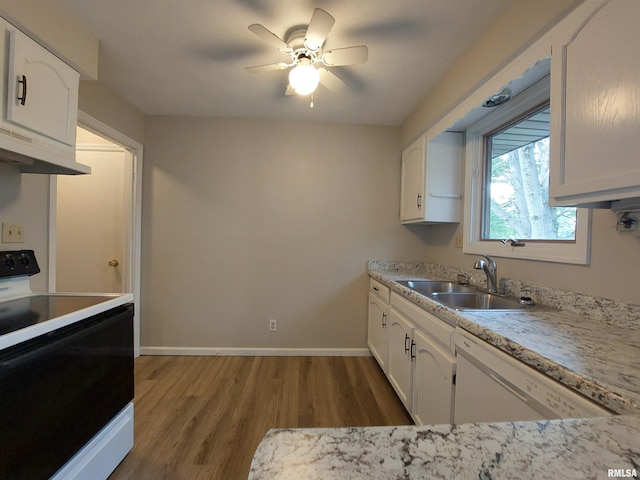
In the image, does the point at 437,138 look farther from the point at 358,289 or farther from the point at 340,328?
the point at 340,328

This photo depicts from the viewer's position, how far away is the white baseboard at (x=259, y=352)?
278 cm

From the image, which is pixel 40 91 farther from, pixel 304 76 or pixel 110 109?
pixel 304 76

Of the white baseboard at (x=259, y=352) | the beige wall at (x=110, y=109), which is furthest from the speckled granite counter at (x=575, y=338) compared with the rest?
the beige wall at (x=110, y=109)

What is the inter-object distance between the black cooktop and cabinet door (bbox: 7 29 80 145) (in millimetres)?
832

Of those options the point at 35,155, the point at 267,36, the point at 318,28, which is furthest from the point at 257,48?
the point at 35,155

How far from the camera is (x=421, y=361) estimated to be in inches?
64.5

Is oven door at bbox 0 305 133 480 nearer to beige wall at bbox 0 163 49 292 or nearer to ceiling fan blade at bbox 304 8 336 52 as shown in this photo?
beige wall at bbox 0 163 49 292

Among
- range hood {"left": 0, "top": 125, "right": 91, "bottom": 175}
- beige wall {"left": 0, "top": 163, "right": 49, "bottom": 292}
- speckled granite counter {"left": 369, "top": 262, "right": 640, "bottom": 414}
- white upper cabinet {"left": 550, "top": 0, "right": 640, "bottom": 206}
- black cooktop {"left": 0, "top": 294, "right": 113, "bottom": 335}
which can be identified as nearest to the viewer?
speckled granite counter {"left": 369, "top": 262, "right": 640, "bottom": 414}

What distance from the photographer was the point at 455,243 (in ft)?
7.81

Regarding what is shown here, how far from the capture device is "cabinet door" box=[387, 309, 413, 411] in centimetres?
181

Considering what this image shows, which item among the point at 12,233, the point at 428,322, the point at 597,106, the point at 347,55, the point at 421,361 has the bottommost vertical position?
the point at 421,361

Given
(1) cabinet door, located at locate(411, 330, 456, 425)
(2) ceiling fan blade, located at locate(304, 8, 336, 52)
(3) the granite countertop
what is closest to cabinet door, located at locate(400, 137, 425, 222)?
(1) cabinet door, located at locate(411, 330, 456, 425)

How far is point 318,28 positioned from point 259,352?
2.69 metres

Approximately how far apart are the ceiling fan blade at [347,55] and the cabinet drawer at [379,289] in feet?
5.32
